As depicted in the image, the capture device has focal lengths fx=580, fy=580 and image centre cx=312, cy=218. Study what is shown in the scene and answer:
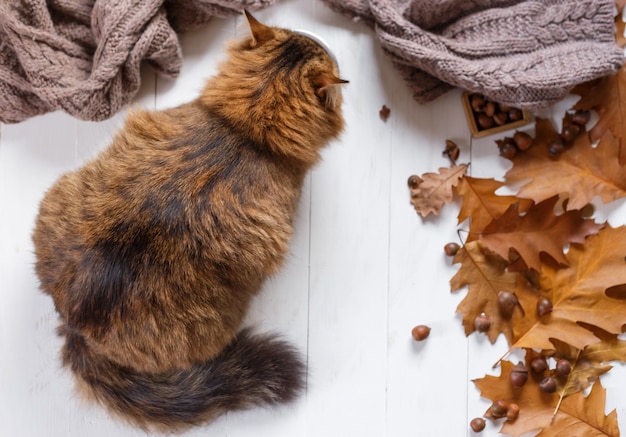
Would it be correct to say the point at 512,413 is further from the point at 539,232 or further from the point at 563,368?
the point at 539,232

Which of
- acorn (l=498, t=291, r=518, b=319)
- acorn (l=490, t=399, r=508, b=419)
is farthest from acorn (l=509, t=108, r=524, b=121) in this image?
acorn (l=490, t=399, r=508, b=419)

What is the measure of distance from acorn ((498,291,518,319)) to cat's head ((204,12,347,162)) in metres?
0.54

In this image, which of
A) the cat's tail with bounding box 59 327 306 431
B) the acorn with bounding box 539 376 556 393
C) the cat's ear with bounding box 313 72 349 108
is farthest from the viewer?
the acorn with bounding box 539 376 556 393

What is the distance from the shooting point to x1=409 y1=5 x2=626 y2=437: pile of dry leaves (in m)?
1.22

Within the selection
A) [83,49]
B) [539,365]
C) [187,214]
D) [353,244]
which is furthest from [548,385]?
[83,49]

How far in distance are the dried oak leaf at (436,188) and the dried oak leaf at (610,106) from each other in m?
0.29

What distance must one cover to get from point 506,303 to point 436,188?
0.29m

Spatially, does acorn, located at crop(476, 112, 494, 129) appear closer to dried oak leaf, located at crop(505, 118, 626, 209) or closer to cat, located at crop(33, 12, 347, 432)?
dried oak leaf, located at crop(505, 118, 626, 209)

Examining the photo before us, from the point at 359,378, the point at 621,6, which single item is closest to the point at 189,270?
the point at 359,378

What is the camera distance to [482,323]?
1.26m

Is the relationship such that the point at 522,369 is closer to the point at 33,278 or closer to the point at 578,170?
the point at 578,170

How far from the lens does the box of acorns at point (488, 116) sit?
1.27 metres

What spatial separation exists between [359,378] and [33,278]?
0.77m

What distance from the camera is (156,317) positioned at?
39.2 inches
